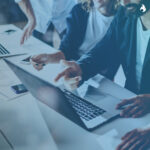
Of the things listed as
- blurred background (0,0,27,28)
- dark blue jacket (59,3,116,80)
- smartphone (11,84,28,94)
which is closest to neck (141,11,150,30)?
dark blue jacket (59,3,116,80)

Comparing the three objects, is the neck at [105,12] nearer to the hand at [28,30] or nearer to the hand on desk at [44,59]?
the hand on desk at [44,59]

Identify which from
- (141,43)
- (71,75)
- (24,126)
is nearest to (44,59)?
(71,75)

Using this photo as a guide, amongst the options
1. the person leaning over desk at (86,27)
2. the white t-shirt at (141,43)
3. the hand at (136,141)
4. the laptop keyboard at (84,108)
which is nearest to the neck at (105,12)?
the person leaning over desk at (86,27)

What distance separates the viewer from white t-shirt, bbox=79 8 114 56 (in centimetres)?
115

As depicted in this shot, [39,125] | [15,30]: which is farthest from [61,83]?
[15,30]

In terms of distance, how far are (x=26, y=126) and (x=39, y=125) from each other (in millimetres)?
51

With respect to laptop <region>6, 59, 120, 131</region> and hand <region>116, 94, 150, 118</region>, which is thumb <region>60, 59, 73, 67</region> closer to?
laptop <region>6, 59, 120, 131</region>

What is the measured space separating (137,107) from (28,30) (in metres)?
0.78

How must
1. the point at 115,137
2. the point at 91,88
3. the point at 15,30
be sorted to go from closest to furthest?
the point at 115,137, the point at 91,88, the point at 15,30

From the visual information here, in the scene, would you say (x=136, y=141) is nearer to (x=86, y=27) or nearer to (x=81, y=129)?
(x=81, y=129)

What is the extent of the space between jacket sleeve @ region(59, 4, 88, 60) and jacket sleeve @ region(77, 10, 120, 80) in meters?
0.07

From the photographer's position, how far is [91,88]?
123 centimetres

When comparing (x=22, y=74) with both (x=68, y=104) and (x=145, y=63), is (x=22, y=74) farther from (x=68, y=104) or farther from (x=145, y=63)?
(x=145, y=63)

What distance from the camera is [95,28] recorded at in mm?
1188
